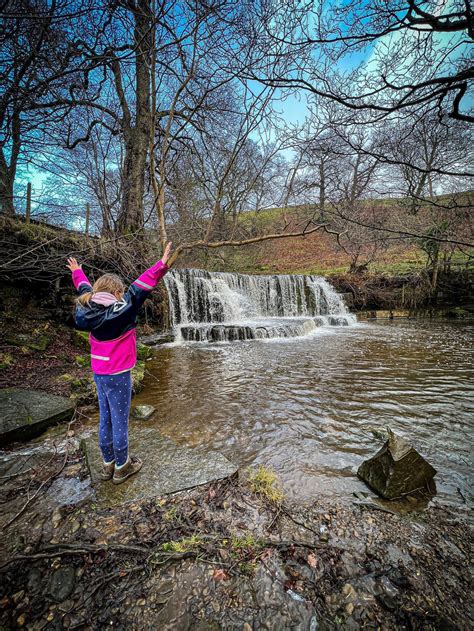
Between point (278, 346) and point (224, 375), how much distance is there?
10.3 ft

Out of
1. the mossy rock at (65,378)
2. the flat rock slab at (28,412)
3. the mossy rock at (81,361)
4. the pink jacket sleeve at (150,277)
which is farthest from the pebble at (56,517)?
the mossy rock at (81,361)

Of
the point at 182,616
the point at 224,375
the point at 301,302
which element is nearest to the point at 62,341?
the point at 224,375

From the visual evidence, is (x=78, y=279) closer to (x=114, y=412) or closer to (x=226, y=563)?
(x=114, y=412)

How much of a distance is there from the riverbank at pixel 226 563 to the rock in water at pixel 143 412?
1.53 meters

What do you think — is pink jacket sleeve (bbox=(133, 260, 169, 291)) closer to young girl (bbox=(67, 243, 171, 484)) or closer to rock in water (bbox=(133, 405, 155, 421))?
young girl (bbox=(67, 243, 171, 484))

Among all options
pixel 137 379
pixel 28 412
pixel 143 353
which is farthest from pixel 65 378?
pixel 143 353

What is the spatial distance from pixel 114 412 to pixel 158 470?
2.37 feet

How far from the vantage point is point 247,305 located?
43.2 feet

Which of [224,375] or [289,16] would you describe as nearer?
[289,16]

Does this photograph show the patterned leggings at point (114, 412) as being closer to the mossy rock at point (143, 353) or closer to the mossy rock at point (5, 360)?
the mossy rock at point (5, 360)

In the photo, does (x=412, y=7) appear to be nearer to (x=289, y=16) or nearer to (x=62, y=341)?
(x=289, y=16)

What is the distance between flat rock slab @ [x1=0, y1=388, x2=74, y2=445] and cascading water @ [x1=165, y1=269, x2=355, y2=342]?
589 cm

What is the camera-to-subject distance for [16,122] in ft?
12.3

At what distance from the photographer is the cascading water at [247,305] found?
9648 mm
